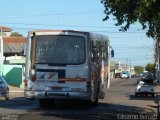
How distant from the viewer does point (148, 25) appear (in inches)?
651

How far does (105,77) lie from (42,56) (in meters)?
7.97

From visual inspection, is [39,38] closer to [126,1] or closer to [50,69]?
[50,69]

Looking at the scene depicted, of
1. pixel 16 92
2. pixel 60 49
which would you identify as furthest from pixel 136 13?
pixel 16 92

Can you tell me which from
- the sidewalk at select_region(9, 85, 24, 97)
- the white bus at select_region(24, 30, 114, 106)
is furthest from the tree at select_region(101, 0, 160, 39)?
the sidewalk at select_region(9, 85, 24, 97)

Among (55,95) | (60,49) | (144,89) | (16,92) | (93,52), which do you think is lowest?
(16,92)

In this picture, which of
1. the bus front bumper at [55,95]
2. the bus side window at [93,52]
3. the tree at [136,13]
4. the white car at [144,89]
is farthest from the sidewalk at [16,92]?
the tree at [136,13]

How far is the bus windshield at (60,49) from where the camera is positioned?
909 inches

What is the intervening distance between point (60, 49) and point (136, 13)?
7972mm

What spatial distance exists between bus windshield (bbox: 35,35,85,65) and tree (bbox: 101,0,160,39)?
6.31m

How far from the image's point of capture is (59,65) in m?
23.0

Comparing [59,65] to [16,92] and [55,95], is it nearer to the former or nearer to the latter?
[55,95]

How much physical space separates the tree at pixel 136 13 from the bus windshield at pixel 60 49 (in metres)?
6.31

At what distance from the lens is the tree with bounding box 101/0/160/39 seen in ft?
49.2

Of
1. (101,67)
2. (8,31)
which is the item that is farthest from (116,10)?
(8,31)
